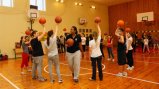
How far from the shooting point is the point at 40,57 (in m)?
5.85

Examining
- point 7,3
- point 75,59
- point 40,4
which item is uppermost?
point 40,4

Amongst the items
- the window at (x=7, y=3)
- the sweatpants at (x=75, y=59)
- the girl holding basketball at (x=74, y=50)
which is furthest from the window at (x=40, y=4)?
the sweatpants at (x=75, y=59)

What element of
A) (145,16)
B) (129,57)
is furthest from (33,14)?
(145,16)

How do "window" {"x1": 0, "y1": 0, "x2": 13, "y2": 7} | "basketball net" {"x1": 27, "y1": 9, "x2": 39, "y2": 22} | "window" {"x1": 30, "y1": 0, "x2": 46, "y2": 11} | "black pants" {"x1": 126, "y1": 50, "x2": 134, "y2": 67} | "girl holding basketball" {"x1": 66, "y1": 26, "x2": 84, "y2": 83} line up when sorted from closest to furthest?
1. "girl holding basketball" {"x1": 66, "y1": 26, "x2": 84, "y2": 83}
2. "black pants" {"x1": 126, "y1": 50, "x2": 134, "y2": 67}
3. "window" {"x1": 0, "y1": 0, "x2": 13, "y2": 7}
4. "basketball net" {"x1": 27, "y1": 9, "x2": 39, "y2": 22}
5. "window" {"x1": 30, "y1": 0, "x2": 46, "y2": 11}

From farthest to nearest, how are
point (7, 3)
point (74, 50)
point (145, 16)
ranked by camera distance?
point (145, 16)
point (7, 3)
point (74, 50)

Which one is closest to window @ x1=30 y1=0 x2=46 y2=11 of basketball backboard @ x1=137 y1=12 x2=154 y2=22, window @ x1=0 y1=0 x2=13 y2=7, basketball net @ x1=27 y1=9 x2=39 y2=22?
basketball net @ x1=27 y1=9 x2=39 y2=22

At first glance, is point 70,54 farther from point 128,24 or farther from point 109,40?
point 128,24

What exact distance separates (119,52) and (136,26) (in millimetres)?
14289

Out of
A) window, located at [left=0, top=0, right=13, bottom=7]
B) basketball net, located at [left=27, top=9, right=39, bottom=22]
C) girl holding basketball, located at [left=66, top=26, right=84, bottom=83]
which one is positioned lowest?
girl holding basketball, located at [left=66, top=26, right=84, bottom=83]

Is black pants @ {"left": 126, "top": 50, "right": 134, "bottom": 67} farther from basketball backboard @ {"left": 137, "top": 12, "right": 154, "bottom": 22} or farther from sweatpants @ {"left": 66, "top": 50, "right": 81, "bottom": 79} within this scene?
basketball backboard @ {"left": 137, "top": 12, "right": 154, "bottom": 22}

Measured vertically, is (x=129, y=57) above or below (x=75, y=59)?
below

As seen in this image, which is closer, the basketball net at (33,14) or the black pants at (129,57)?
the black pants at (129,57)

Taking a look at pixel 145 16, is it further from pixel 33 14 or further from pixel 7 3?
pixel 7 3

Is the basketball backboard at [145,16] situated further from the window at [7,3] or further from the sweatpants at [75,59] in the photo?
the sweatpants at [75,59]
